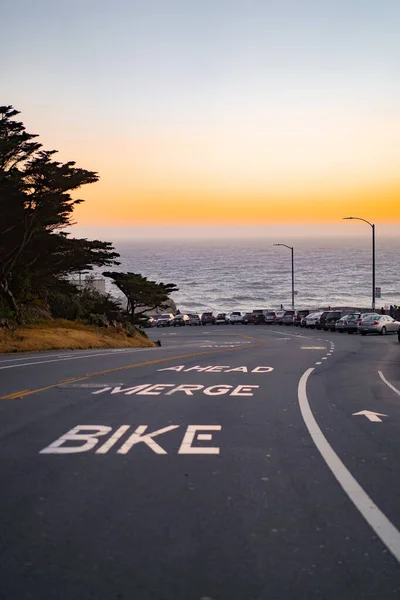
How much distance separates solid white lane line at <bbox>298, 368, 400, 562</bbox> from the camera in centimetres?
588

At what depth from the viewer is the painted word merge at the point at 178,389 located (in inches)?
606

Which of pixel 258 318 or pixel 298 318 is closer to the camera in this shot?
pixel 298 318

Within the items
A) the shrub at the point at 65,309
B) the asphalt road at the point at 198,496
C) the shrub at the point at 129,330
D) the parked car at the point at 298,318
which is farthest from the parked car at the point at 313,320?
the asphalt road at the point at 198,496

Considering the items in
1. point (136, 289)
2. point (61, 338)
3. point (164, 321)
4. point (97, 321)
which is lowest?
point (164, 321)

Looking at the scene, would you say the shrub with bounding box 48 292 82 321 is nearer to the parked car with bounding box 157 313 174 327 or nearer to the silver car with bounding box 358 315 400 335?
the silver car with bounding box 358 315 400 335

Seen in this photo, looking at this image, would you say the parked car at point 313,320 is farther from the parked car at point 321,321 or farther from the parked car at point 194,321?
the parked car at point 194,321

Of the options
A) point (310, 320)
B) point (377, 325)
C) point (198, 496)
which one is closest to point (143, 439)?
point (198, 496)

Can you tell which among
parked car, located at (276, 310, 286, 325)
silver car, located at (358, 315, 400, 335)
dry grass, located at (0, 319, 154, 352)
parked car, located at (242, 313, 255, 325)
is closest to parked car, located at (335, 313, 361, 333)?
silver car, located at (358, 315, 400, 335)

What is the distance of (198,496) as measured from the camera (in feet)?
23.4

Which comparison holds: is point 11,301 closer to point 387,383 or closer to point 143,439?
point 387,383

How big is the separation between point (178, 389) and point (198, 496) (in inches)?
355

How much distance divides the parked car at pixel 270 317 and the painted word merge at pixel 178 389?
73.7 meters

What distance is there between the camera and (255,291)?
196 metres

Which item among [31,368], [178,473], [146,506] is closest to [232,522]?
[146,506]
